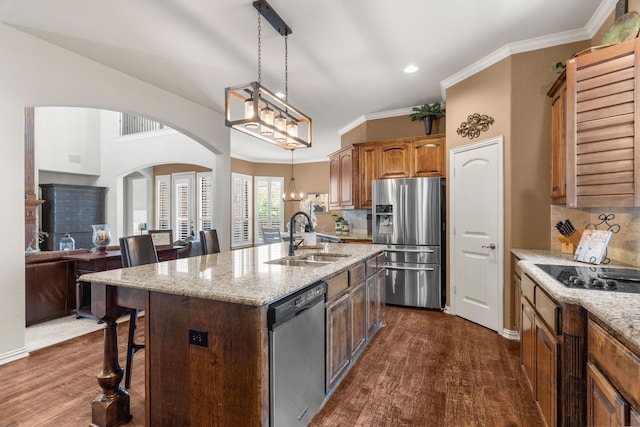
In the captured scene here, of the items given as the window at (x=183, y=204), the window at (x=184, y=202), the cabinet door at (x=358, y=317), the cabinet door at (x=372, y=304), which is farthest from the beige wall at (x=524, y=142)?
the window at (x=183, y=204)

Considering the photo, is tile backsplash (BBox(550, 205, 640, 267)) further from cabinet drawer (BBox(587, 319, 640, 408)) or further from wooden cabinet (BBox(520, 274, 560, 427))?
cabinet drawer (BBox(587, 319, 640, 408))

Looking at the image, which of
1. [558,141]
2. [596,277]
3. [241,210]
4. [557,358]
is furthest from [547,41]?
[241,210]

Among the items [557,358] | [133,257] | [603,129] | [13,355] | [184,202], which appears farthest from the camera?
[184,202]

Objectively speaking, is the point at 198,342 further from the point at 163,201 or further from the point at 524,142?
the point at 163,201

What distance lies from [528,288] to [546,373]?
57 cm

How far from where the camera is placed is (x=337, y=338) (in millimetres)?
2193

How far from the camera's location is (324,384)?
2008 millimetres

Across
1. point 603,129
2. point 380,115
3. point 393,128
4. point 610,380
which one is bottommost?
point 610,380

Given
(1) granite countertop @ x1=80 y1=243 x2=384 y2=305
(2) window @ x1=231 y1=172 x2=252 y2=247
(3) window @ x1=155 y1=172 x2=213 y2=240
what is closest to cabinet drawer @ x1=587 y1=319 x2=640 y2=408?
(1) granite countertop @ x1=80 y1=243 x2=384 y2=305

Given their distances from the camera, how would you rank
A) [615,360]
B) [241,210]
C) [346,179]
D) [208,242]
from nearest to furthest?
1. [615,360]
2. [208,242]
3. [346,179]
4. [241,210]

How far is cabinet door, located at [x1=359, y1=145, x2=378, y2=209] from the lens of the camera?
4828 millimetres

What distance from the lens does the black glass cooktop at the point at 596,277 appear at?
153 cm

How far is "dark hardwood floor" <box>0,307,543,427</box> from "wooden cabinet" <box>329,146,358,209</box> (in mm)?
2484

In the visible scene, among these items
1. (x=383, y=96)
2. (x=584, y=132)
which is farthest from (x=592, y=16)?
(x=383, y=96)
